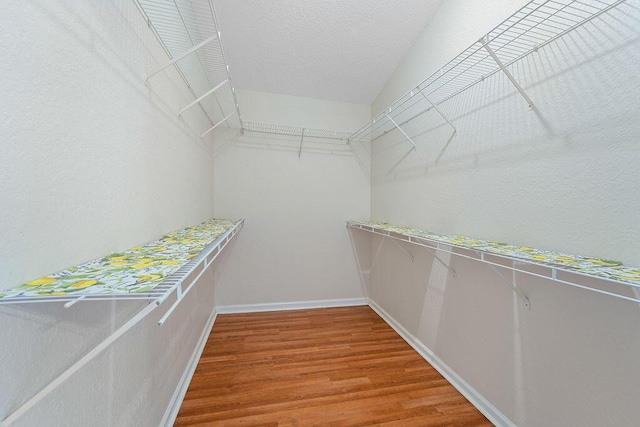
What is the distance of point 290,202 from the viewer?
2662 millimetres

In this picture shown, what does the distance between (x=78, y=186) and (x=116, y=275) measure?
306mm

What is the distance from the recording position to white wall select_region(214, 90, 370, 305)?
255cm

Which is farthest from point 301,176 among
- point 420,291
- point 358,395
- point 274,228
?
point 358,395

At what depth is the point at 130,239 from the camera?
0.94 metres

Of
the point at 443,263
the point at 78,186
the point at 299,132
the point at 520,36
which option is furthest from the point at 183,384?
the point at 520,36

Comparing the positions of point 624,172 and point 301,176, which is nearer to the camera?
point 624,172

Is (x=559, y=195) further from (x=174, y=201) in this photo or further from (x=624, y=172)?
(x=174, y=201)

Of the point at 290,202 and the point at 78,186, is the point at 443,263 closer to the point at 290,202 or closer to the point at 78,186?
the point at 290,202

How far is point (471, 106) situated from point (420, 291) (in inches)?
54.2

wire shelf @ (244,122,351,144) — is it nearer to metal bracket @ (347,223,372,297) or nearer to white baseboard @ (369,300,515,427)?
metal bracket @ (347,223,372,297)

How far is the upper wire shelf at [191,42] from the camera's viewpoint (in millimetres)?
1026

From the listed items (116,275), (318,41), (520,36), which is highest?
(318,41)

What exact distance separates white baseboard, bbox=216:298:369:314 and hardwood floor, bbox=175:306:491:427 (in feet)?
0.82

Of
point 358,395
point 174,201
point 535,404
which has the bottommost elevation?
point 358,395
